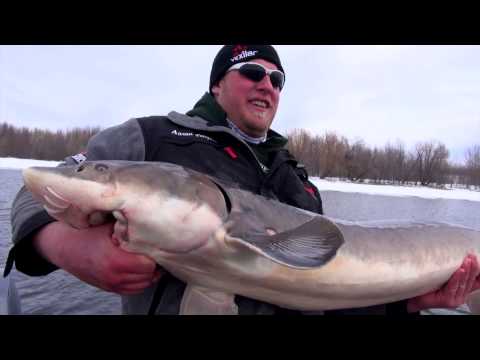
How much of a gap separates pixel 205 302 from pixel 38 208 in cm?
97

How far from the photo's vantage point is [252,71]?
278 centimetres

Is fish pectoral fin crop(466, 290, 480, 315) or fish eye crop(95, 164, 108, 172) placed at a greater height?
fish eye crop(95, 164, 108, 172)

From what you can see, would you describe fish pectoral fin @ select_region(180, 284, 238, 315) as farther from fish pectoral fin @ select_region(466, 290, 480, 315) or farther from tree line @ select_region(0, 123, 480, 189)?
tree line @ select_region(0, 123, 480, 189)

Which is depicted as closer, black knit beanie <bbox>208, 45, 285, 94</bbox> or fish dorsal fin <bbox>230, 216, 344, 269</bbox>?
fish dorsal fin <bbox>230, 216, 344, 269</bbox>

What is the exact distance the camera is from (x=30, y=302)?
175 inches

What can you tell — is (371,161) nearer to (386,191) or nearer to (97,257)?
(386,191)

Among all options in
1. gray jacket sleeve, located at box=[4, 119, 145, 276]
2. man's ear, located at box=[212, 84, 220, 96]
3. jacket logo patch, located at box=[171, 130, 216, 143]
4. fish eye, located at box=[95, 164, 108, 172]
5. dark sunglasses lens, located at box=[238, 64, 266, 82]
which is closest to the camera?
fish eye, located at box=[95, 164, 108, 172]

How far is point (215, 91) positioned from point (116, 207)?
1855mm

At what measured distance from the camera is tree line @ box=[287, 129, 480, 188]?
3956cm

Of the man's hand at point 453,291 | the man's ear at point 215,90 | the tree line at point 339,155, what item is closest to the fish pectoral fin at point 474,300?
the man's hand at point 453,291

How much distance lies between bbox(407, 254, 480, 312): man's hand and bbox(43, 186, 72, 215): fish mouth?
8.05ft

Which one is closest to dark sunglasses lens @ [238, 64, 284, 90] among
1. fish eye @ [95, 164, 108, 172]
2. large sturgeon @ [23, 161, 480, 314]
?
large sturgeon @ [23, 161, 480, 314]
